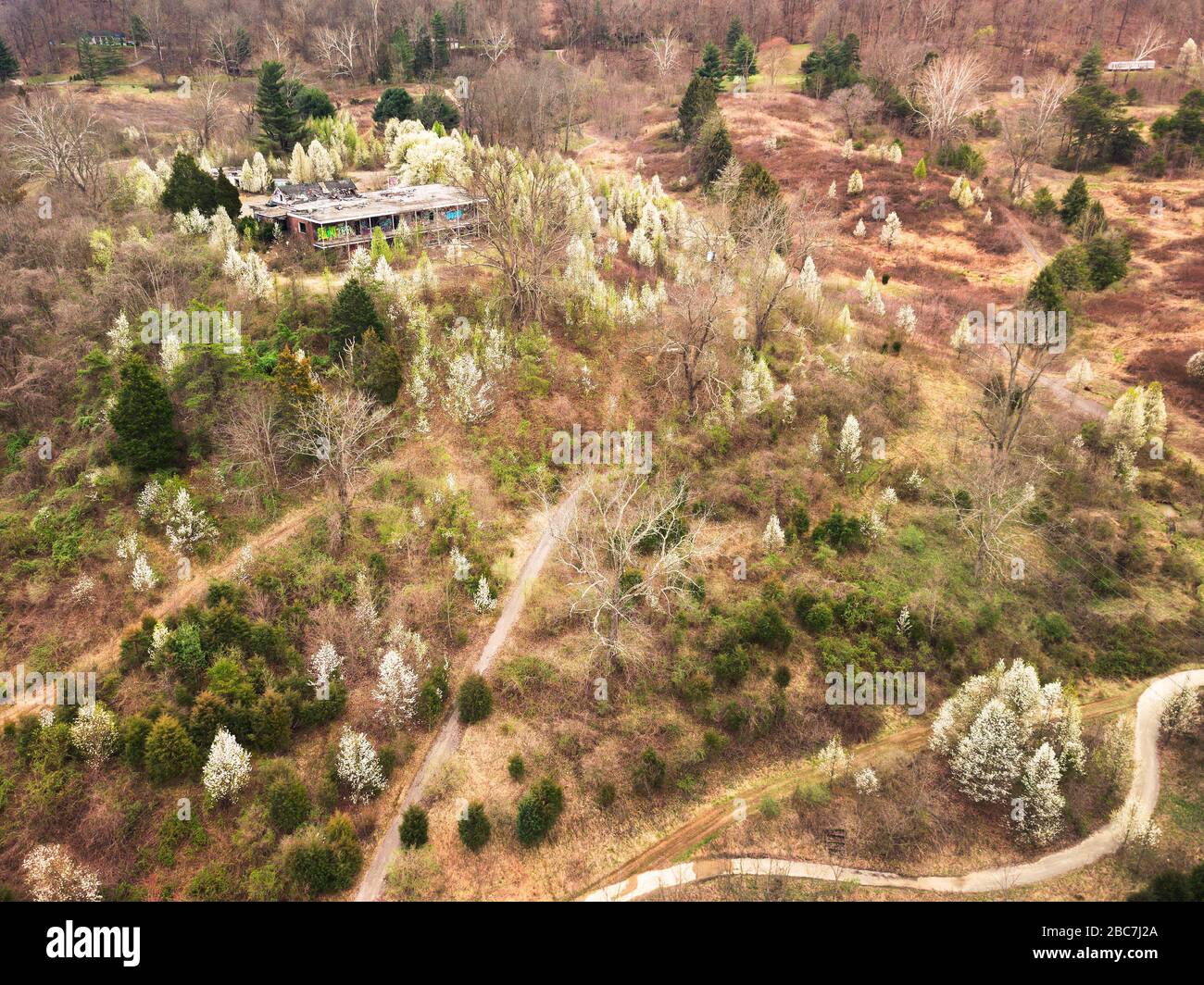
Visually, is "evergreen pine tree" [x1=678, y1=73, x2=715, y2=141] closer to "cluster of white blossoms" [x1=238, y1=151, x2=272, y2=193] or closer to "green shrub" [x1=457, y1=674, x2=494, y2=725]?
"cluster of white blossoms" [x1=238, y1=151, x2=272, y2=193]

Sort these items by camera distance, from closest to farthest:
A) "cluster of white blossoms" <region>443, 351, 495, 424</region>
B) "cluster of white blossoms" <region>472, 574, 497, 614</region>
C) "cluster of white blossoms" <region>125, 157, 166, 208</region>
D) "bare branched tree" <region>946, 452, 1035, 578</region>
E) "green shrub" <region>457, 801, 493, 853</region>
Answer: "green shrub" <region>457, 801, 493, 853</region> → "cluster of white blossoms" <region>472, 574, 497, 614</region> → "bare branched tree" <region>946, 452, 1035, 578</region> → "cluster of white blossoms" <region>443, 351, 495, 424</region> → "cluster of white blossoms" <region>125, 157, 166, 208</region>

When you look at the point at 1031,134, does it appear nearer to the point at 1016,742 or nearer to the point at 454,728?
the point at 1016,742

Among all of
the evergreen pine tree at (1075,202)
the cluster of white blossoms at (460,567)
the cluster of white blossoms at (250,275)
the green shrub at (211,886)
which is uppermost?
the evergreen pine tree at (1075,202)

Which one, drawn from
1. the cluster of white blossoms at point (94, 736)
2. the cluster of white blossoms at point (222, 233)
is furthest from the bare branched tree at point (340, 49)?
the cluster of white blossoms at point (94, 736)

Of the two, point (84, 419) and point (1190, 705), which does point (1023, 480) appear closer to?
point (1190, 705)

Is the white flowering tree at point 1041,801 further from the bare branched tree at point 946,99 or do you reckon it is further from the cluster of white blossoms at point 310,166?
the bare branched tree at point 946,99

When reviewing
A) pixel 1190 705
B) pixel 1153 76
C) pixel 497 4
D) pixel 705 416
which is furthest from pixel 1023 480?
pixel 497 4

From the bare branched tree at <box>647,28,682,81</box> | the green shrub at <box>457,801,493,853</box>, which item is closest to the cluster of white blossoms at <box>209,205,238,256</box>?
the green shrub at <box>457,801,493,853</box>
